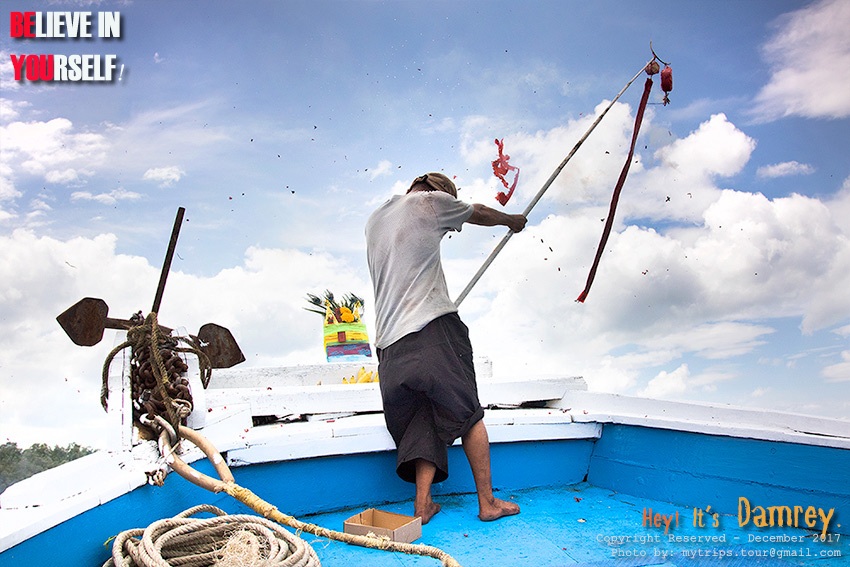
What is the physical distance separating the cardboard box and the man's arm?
155cm

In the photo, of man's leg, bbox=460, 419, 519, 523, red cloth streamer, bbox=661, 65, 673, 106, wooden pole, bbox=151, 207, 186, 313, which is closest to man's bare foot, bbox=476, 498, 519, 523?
man's leg, bbox=460, 419, 519, 523

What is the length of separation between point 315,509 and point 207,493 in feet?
2.20

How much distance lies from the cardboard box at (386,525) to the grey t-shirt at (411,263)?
0.80 meters

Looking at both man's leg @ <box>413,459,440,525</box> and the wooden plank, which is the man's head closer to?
the wooden plank

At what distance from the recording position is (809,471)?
2.97 m

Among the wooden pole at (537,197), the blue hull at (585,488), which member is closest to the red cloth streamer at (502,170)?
the wooden pole at (537,197)

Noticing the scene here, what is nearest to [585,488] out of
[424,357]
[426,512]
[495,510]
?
[495,510]

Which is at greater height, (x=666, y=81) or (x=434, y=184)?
(x=666, y=81)

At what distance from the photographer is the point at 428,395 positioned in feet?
10.3

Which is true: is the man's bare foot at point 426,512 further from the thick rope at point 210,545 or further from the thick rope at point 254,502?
the thick rope at point 210,545

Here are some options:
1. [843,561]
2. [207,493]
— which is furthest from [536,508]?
[207,493]

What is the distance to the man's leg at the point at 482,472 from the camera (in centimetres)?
320

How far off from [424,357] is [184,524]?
1.31 meters

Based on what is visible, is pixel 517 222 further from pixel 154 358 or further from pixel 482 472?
pixel 154 358
